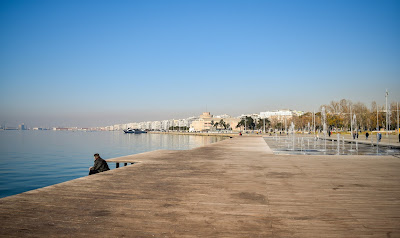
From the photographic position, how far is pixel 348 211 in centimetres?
630

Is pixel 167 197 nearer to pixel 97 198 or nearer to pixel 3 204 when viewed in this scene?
pixel 97 198

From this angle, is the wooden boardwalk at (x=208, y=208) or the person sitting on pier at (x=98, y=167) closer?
the wooden boardwalk at (x=208, y=208)

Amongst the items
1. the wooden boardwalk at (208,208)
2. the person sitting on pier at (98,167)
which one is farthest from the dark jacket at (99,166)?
the wooden boardwalk at (208,208)

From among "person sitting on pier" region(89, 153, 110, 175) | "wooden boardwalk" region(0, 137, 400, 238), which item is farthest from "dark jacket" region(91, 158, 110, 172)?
"wooden boardwalk" region(0, 137, 400, 238)

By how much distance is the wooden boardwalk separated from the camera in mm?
5109

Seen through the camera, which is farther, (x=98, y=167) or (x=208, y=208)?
(x=98, y=167)

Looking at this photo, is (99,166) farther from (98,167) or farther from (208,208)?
(208,208)

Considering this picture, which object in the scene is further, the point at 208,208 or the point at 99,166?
the point at 99,166

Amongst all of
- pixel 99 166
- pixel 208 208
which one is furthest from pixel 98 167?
pixel 208 208

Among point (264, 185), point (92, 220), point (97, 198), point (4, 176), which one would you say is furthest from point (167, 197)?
point (4, 176)

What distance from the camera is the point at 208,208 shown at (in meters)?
6.50

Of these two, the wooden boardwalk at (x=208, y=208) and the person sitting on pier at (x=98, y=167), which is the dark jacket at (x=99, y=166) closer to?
the person sitting on pier at (x=98, y=167)

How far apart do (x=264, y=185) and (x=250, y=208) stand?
9.41 ft

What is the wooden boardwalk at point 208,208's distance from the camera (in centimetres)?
511
